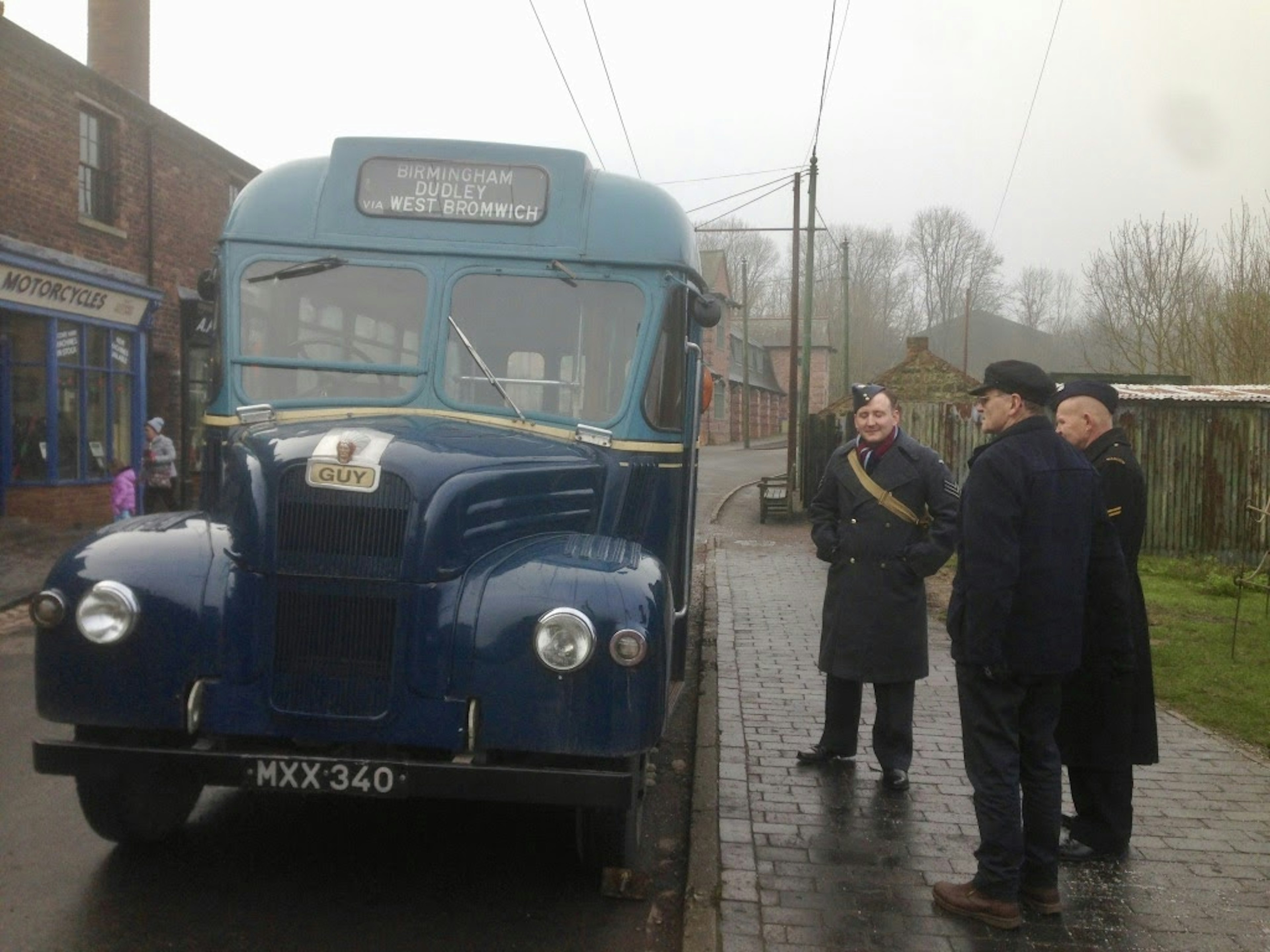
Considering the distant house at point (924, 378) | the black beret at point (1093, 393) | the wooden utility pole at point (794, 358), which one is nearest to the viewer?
the black beret at point (1093, 393)

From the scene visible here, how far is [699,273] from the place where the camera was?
6.52 metres

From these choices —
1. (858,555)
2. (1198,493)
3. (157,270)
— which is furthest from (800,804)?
(157,270)

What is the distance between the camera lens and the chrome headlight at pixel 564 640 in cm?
424

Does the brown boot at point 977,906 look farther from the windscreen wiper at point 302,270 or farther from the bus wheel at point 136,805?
the windscreen wiper at point 302,270

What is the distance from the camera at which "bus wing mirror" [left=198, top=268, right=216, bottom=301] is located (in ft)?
19.5

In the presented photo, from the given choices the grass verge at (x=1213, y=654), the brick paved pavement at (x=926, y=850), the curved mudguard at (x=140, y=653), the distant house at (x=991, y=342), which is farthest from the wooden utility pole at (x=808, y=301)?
the distant house at (x=991, y=342)

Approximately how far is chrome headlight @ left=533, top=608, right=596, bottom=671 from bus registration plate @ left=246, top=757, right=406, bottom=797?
2.16 feet

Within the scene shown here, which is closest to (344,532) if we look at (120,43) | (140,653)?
(140,653)

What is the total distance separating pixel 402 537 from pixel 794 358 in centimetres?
2130

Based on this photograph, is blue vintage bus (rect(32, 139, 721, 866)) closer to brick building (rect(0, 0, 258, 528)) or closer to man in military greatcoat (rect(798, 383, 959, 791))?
man in military greatcoat (rect(798, 383, 959, 791))

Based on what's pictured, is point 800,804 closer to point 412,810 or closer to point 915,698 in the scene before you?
point 412,810

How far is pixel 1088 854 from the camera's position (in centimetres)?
524

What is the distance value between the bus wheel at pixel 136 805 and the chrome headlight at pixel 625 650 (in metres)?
1.69

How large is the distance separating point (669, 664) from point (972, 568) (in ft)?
3.87
